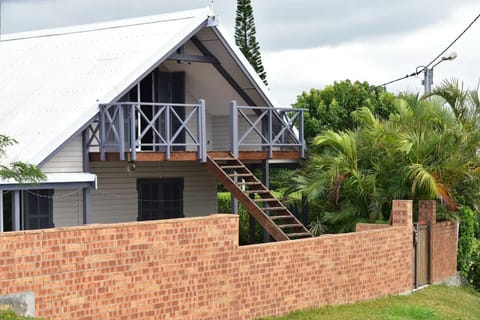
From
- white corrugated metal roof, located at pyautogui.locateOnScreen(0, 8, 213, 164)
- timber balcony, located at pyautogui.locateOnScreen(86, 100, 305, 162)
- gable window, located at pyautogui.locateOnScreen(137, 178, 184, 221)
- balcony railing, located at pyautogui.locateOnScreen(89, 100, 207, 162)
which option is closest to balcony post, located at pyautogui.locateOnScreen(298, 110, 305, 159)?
Answer: timber balcony, located at pyautogui.locateOnScreen(86, 100, 305, 162)

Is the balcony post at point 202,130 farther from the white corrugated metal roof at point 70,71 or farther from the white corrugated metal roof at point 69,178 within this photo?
the white corrugated metal roof at point 69,178

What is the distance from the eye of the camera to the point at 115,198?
21.3 m

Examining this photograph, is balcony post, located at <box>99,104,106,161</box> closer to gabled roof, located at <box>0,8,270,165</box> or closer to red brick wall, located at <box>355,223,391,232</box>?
gabled roof, located at <box>0,8,270,165</box>

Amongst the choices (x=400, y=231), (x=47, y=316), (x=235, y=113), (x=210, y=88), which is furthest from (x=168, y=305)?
(x=210, y=88)

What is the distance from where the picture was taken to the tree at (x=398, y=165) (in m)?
19.5

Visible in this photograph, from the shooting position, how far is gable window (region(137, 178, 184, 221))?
21.9m

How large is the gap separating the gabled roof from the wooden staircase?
2.41 metres

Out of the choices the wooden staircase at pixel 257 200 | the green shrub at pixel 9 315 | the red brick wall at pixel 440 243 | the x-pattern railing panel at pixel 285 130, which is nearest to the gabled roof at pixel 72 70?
the x-pattern railing panel at pixel 285 130

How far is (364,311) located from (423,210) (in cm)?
446

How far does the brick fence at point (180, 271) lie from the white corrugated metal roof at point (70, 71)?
526 centimetres

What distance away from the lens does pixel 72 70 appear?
68.1ft

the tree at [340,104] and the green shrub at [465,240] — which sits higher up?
the tree at [340,104]

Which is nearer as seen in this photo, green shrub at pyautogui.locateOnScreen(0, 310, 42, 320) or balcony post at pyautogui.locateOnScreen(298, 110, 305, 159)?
green shrub at pyautogui.locateOnScreen(0, 310, 42, 320)

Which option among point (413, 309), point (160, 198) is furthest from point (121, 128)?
point (413, 309)
